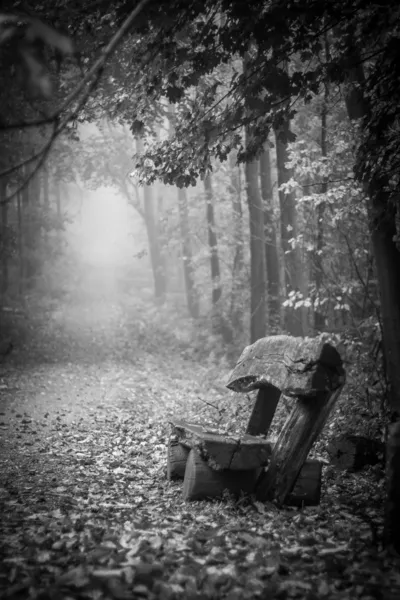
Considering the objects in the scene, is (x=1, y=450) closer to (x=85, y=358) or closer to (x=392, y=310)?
(x=392, y=310)

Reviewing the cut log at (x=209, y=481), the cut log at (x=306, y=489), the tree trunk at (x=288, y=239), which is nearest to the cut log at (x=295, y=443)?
the cut log at (x=306, y=489)

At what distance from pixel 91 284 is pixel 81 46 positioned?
25120mm

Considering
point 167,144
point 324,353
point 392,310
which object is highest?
point 167,144

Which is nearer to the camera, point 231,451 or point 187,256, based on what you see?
point 231,451

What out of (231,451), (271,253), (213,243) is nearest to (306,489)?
(231,451)

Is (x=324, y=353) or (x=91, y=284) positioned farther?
(x=91, y=284)

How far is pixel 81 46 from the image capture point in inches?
222

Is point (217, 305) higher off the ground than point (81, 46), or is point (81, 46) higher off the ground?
point (81, 46)

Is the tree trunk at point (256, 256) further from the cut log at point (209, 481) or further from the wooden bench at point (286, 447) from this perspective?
the cut log at point (209, 481)

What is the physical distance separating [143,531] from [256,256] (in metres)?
10.8

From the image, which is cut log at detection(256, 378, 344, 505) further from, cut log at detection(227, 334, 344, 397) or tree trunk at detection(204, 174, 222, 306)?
→ tree trunk at detection(204, 174, 222, 306)

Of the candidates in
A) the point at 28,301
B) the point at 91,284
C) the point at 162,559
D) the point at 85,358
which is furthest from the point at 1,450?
the point at 91,284

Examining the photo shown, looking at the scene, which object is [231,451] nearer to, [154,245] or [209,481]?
[209,481]

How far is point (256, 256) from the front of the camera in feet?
46.4
